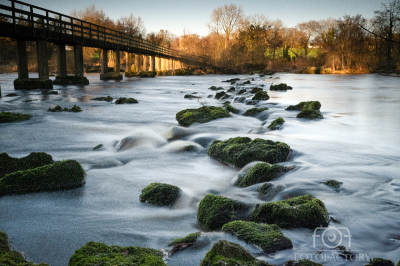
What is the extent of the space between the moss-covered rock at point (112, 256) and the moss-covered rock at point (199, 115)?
6.38 meters

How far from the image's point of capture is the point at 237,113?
10797mm

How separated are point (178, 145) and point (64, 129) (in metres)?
3.63

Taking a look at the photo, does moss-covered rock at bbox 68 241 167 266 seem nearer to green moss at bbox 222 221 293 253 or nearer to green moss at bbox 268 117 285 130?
green moss at bbox 222 221 293 253

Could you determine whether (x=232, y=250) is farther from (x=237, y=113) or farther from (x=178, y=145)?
(x=237, y=113)

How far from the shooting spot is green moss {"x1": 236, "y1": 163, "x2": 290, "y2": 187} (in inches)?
167

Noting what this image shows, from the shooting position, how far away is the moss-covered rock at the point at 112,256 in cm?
215

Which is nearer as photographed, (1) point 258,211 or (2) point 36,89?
(1) point 258,211

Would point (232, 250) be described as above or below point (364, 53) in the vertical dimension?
below

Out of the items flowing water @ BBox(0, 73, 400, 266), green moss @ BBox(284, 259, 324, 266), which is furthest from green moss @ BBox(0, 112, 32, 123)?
green moss @ BBox(284, 259, 324, 266)

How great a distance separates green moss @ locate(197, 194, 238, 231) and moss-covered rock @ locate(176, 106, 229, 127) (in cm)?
547

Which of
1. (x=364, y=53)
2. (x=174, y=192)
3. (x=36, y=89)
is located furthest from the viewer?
(x=364, y=53)

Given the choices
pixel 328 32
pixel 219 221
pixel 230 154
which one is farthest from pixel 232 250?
pixel 328 32

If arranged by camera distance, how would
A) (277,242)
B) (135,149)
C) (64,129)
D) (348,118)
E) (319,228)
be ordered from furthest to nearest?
(348,118) < (64,129) < (135,149) < (319,228) < (277,242)

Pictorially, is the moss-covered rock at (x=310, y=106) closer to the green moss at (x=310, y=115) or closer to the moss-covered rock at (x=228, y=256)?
the green moss at (x=310, y=115)
